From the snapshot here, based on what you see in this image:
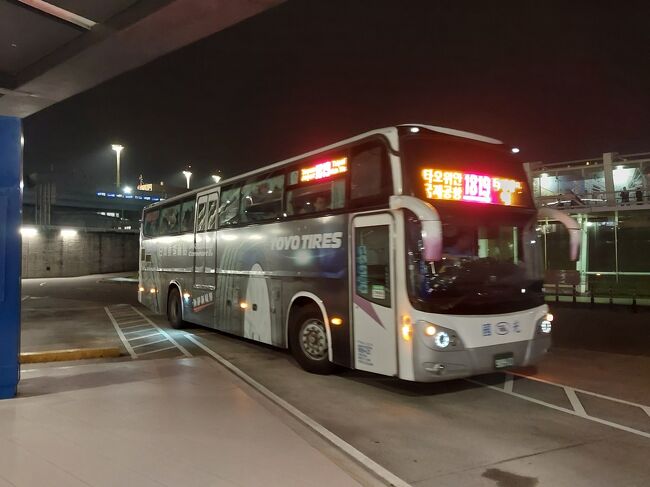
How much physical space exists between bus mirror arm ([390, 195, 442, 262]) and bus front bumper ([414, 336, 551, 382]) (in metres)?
1.37

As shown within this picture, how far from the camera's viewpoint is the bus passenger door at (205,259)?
12289 millimetres

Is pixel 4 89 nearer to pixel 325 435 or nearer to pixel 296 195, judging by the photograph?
pixel 296 195

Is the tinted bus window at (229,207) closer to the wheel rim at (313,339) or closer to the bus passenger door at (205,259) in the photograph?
the bus passenger door at (205,259)

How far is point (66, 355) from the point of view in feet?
32.0

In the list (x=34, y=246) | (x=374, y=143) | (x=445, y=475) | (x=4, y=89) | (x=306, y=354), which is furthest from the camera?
(x=34, y=246)

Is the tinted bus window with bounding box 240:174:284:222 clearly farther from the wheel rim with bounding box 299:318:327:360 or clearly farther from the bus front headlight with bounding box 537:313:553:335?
the bus front headlight with bounding box 537:313:553:335

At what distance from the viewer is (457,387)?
25.9 feet

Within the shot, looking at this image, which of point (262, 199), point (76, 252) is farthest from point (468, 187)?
point (76, 252)

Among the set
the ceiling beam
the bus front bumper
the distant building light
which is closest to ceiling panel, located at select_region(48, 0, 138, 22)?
the ceiling beam

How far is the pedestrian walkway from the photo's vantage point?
4297 mm

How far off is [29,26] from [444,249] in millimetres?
6002

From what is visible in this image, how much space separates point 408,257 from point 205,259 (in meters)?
7.17

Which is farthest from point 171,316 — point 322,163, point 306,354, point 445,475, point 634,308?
point 634,308

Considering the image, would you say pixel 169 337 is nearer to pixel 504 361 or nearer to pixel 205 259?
pixel 205 259
